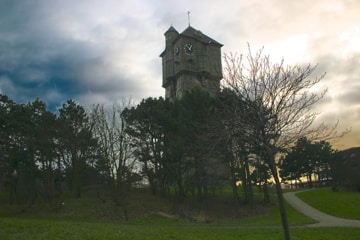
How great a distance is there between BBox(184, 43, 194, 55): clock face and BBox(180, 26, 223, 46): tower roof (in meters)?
2.13

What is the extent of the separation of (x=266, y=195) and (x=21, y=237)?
30.2 m

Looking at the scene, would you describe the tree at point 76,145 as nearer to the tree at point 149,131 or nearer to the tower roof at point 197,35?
the tree at point 149,131

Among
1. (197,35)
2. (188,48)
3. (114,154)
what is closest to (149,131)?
(114,154)

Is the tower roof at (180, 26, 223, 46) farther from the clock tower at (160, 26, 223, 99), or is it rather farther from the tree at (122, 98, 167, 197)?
the tree at (122, 98, 167, 197)

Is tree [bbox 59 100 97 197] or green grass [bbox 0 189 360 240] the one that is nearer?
green grass [bbox 0 189 360 240]

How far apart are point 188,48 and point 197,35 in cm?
467

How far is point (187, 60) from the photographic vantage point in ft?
241

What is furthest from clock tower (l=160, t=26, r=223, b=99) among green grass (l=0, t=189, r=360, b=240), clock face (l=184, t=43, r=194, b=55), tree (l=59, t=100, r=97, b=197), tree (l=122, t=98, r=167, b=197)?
green grass (l=0, t=189, r=360, b=240)

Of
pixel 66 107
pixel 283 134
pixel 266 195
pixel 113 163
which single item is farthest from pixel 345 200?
pixel 66 107

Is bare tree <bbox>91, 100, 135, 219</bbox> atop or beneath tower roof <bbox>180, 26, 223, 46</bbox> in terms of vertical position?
beneath

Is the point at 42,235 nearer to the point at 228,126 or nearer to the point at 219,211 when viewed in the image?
the point at 228,126

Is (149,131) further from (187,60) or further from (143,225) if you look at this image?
(187,60)

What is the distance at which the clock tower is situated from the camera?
7231cm

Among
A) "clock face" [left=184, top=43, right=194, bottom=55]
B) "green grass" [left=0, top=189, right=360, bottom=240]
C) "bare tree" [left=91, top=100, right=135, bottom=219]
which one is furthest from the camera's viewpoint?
"clock face" [left=184, top=43, right=194, bottom=55]
